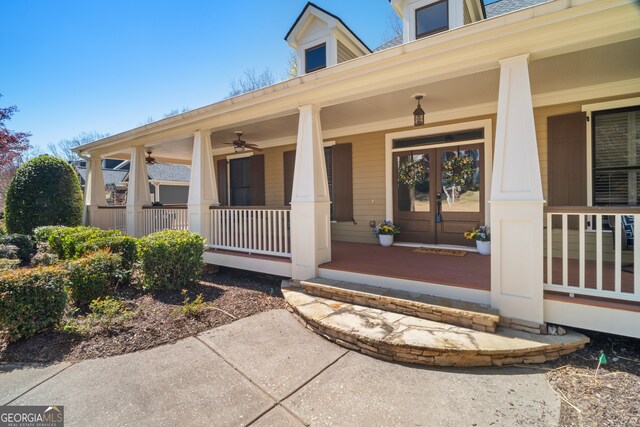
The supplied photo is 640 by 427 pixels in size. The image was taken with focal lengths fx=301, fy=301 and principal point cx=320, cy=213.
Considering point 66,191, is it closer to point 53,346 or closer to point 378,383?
point 53,346

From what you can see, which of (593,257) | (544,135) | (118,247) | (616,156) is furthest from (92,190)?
(616,156)

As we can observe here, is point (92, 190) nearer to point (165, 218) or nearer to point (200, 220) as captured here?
point (165, 218)

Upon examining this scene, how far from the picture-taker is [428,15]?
5.71m

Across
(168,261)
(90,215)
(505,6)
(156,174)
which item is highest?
(505,6)

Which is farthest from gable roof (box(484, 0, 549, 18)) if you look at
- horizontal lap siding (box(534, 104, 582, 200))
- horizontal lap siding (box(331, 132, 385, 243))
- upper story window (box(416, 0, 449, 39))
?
horizontal lap siding (box(331, 132, 385, 243))

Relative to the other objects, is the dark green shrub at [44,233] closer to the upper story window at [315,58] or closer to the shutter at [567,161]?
the upper story window at [315,58]

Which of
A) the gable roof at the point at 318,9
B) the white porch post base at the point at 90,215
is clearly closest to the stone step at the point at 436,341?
the gable roof at the point at 318,9

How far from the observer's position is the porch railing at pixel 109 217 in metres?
8.71

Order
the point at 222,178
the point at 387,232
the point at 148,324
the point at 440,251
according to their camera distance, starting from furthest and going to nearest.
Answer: the point at 222,178
the point at 387,232
the point at 440,251
the point at 148,324

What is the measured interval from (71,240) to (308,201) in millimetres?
4675

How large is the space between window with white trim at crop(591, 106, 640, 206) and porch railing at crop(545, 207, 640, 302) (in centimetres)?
39

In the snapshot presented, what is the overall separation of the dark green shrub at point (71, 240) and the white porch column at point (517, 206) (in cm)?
606

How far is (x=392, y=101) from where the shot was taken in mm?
4758

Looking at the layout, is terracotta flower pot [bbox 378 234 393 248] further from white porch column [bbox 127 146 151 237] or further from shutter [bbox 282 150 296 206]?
white porch column [bbox 127 146 151 237]
